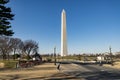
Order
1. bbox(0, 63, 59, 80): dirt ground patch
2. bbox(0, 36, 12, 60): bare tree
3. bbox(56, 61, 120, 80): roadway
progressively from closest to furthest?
bbox(56, 61, 120, 80): roadway → bbox(0, 63, 59, 80): dirt ground patch → bbox(0, 36, 12, 60): bare tree

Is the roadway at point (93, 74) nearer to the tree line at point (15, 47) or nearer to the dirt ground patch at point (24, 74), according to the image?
the dirt ground patch at point (24, 74)

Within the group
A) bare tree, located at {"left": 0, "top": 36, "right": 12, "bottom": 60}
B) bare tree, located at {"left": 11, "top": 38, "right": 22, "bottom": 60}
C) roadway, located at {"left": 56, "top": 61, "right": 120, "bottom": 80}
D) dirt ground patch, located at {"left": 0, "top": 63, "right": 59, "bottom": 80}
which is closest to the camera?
roadway, located at {"left": 56, "top": 61, "right": 120, "bottom": 80}

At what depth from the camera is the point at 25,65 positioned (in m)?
63.7

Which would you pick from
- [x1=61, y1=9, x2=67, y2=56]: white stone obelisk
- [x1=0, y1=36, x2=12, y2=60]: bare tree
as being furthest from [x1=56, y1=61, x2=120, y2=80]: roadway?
[x1=61, y1=9, x2=67, y2=56]: white stone obelisk

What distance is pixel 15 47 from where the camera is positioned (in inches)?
4815

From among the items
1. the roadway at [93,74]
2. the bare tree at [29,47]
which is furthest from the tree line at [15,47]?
the roadway at [93,74]

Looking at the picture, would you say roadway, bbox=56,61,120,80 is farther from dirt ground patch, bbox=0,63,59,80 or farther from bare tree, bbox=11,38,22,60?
bare tree, bbox=11,38,22,60

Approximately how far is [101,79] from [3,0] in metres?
13.6

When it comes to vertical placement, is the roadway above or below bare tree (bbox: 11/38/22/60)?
below

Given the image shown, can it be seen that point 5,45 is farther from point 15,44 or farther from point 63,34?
point 63,34

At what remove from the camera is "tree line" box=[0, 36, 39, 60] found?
11349 cm

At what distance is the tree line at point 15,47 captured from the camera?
113 m

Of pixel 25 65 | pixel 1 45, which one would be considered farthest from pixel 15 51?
pixel 25 65

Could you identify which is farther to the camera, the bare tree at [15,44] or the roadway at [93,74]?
the bare tree at [15,44]
